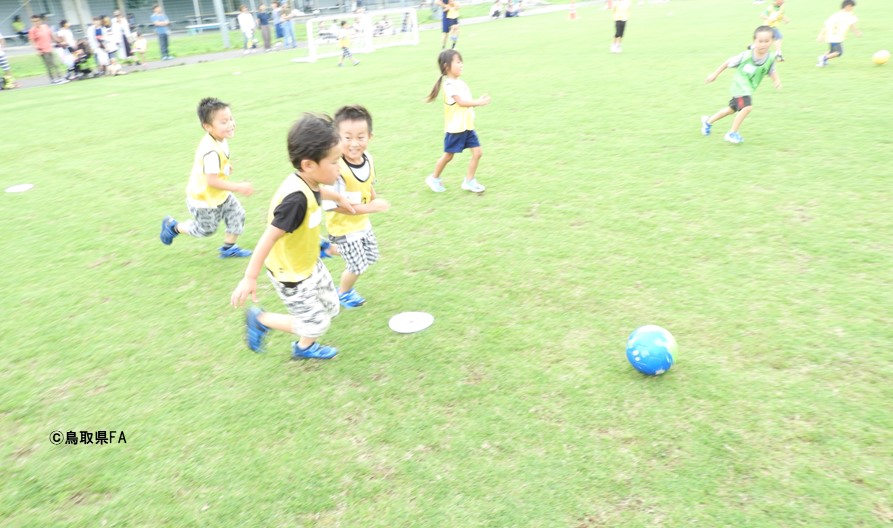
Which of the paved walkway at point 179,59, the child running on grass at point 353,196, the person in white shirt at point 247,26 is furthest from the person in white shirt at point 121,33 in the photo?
the child running on grass at point 353,196

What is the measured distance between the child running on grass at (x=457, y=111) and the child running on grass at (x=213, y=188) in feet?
7.61

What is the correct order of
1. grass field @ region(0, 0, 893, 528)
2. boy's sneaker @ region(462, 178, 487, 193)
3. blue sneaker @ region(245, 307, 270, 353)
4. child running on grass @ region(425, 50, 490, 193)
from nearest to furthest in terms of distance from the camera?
grass field @ region(0, 0, 893, 528)
blue sneaker @ region(245, 307, 270, 353)
child running on grass @ region(425, 50, 490, 193)
boy's sneaker @ region(462, 178, 487, 193)

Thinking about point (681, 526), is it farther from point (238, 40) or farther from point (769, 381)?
point (238, 40)

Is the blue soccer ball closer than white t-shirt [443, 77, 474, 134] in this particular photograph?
Yes

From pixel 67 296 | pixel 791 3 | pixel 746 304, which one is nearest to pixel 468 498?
pixel 746 304

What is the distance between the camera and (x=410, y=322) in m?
4.41

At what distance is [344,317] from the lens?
185 inches

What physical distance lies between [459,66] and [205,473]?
4.80 meters

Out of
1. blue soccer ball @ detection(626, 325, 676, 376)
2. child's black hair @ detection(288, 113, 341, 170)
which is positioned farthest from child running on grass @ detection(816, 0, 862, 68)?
child's black hair @ detection(288, 113, 341, 170)

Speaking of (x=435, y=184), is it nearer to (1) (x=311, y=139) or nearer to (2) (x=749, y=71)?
(1) (x=311, y=139)

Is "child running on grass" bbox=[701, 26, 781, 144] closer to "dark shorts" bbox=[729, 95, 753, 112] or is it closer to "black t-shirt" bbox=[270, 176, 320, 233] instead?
"dark shorts" bbox=[729, 95, 753, 112]

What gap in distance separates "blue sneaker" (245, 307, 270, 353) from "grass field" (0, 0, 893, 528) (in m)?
0.18

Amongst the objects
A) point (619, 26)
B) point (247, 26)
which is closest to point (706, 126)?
point (619, 26)

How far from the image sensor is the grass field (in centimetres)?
290
